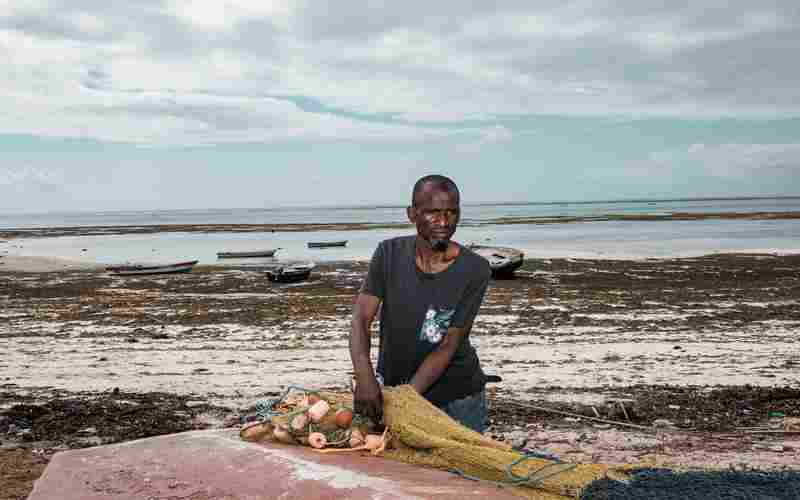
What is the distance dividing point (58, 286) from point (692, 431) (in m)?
22.3

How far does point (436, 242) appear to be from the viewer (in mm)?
3289

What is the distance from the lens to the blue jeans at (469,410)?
138 inches

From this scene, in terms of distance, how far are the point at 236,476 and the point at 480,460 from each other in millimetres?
977

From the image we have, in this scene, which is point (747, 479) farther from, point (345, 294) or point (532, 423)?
point (345, 294)

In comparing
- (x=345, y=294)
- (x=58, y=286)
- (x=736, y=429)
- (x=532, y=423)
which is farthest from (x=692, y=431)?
(x=58, y=286)

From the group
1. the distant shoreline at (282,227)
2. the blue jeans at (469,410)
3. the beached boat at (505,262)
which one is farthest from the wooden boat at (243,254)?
the distant shoreline at (282,227)

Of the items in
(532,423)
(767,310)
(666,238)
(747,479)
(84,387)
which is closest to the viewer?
(747,479)

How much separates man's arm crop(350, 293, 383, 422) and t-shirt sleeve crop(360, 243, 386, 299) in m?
0.03

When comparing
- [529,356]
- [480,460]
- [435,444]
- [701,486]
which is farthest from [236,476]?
[529,356]

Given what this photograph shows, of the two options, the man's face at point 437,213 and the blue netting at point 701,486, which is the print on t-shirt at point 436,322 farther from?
the blue netting at point 701,486

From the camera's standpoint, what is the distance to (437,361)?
131 inches

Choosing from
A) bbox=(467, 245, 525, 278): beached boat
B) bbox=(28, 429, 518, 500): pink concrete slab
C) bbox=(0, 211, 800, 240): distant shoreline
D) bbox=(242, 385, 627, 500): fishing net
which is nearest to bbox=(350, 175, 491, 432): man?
bbox=(242, 385, 627, 500): fishing net

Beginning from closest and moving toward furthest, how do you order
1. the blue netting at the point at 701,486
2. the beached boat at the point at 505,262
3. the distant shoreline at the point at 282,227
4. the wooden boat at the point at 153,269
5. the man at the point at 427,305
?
1. the blue netting at the point at 701,486
2. the man at the point at 427,305
3. the beached boat at the point at 505,262
4. the wooden boat at the point at 153,269
5. the distant shoreline at the point at 282,227

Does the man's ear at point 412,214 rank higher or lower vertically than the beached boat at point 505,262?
higher
